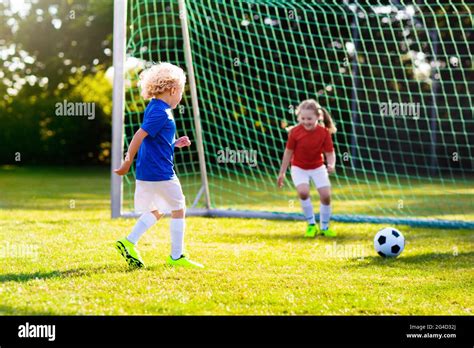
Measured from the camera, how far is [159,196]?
513 centimetres

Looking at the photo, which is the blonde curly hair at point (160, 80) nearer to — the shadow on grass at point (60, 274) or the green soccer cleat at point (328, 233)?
the shadow on grass at point (60, 274)

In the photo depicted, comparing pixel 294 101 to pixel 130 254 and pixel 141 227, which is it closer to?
pixel 141 227

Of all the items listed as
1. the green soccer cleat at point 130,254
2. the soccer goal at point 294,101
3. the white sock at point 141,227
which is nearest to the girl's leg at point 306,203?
the soccer goal at point 294,101

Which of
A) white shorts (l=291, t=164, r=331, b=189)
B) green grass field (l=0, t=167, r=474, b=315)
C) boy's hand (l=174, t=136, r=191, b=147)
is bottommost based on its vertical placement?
green grass field (l=0, t=167, r=474, b=315)

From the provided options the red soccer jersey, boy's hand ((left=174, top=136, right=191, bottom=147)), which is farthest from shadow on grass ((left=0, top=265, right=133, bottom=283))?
the red soccer jersey

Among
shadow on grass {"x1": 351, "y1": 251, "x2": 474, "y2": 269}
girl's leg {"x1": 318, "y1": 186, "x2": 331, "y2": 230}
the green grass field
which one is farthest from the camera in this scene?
girl's leg {"x1": 318, "y1": 186, "x2": 331, "y2": 230}

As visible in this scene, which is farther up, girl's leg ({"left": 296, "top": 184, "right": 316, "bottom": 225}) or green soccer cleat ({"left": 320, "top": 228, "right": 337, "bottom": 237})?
girl's leg ({"left": 296, "top": 184, "right": 316, "bottom": 225})

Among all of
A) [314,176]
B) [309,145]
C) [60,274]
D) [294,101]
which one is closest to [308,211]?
[314,176]

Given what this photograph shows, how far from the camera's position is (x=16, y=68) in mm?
24859

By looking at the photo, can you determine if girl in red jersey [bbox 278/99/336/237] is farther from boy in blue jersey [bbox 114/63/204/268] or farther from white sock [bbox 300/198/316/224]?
boy in blue jersey [bbox 114/63/204/268]

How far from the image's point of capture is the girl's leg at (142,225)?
5.11 metres

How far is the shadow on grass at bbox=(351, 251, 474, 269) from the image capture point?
5.49 meters

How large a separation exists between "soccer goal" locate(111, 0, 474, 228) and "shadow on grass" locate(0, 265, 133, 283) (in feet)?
9.90

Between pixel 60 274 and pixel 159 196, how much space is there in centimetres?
84
